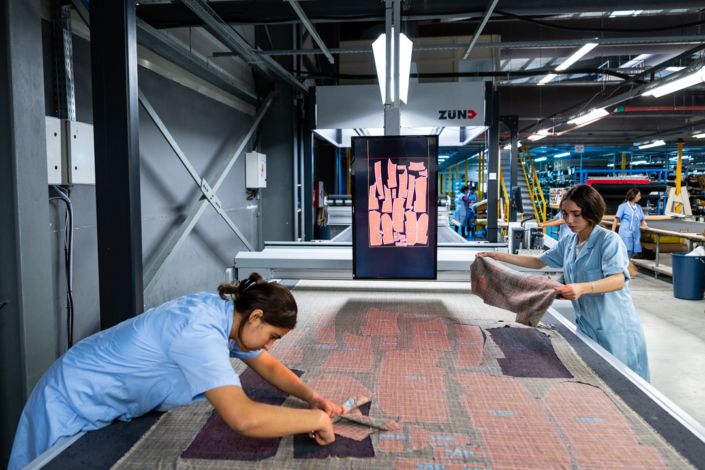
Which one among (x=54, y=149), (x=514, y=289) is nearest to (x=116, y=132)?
(x=54, y=149)

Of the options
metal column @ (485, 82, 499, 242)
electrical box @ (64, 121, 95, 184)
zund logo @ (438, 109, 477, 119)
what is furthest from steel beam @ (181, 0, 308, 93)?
metal column @ (485, 82, 499, 242)

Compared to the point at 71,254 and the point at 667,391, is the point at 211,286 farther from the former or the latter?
the point at 667,391

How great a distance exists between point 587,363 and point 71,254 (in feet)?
9.43

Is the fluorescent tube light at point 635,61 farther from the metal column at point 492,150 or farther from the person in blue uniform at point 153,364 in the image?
the person in blue uniform at point 153,364

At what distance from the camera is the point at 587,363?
2.03 metres

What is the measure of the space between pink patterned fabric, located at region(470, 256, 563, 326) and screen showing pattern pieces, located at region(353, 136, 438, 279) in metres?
0.31

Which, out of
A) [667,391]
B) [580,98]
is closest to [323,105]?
[667,391]

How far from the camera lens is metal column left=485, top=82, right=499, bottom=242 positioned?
5.77 m

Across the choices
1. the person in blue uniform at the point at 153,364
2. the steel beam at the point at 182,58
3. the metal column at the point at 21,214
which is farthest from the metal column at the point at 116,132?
the steel beam at the point at 182,58

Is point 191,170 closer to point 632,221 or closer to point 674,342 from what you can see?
point 674,342

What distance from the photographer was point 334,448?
54.8 inches

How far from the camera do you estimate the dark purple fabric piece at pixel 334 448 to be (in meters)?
1.35

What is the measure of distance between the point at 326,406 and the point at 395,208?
1581 millimetres

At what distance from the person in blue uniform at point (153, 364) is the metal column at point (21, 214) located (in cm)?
90
